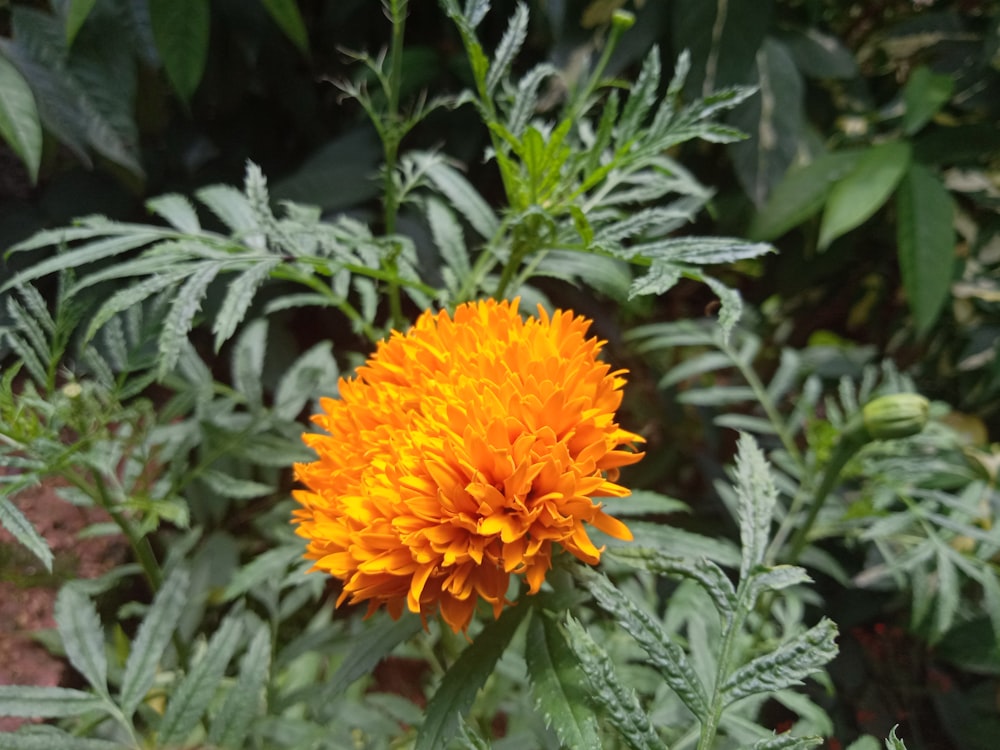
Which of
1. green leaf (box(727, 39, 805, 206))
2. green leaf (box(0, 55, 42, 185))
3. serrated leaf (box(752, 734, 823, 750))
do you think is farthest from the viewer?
green leaf (box(727, 39, 805, 206))

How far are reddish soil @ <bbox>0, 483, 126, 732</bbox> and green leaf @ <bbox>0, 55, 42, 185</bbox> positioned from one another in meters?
0.25

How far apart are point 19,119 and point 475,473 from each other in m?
0.46

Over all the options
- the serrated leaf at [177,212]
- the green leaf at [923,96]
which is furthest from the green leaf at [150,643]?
the green leaf at [923,96]

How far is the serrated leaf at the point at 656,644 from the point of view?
0.28 m

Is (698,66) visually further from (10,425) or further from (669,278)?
(10,425)

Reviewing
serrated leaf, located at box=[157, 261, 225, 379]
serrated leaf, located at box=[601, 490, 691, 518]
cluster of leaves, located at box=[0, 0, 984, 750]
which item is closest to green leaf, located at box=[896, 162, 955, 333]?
cluster of leaves, located at box=[0, 0, 984, 750]

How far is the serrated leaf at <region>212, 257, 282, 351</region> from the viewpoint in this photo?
0.31m

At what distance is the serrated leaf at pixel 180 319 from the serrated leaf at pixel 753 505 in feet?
0.89

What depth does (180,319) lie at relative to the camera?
0.32m

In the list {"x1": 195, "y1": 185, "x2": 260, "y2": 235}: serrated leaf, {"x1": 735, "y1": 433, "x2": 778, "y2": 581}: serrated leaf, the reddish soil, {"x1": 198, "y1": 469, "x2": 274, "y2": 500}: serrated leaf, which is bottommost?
the reddish soil

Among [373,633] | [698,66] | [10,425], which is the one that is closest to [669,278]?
[373,633]

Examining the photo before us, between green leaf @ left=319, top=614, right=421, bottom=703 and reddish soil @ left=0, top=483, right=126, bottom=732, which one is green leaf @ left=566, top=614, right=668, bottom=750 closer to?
green leaf @ left=319, top=614, right=421, bottom=703

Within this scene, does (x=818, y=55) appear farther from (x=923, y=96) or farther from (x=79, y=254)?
(x=79, y=254)

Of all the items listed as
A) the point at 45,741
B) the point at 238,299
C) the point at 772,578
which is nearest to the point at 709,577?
the point at 772,578
